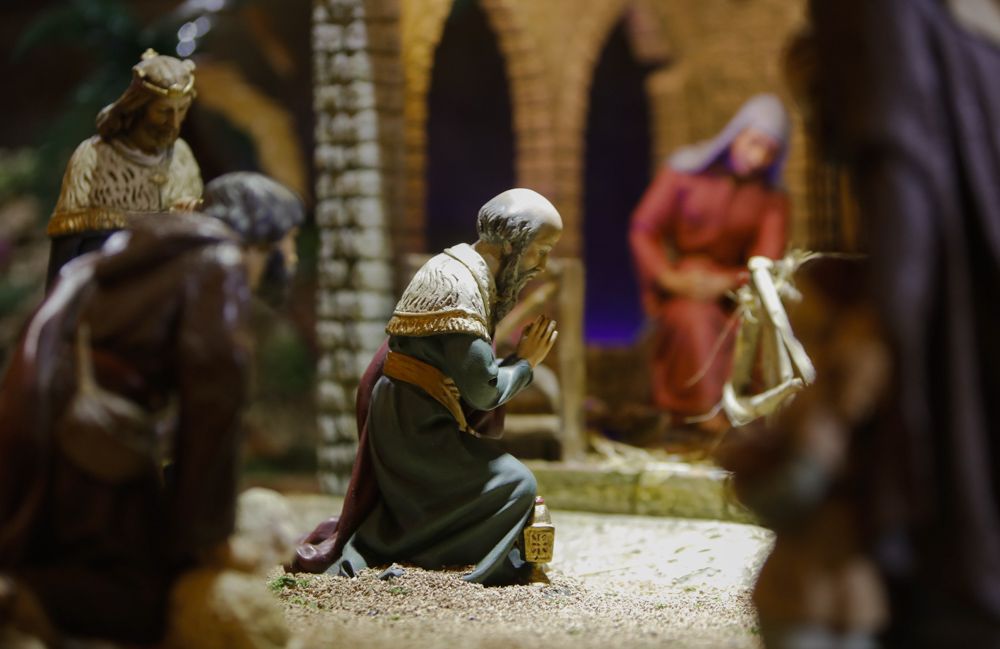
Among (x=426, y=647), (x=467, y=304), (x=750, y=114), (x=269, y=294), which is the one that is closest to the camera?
(x=426, y=647)

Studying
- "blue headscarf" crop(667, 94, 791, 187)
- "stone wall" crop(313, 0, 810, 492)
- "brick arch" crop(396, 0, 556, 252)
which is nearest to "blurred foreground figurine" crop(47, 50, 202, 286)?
"stone wall" crop(313, 0, 810, 492)

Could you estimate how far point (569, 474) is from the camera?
20.0 feet

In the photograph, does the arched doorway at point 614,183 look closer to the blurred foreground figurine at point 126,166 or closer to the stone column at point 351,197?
the stone column at point 351,197

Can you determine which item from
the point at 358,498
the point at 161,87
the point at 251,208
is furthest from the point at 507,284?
the point at 161,87

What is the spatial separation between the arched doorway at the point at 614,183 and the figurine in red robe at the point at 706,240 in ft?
21.2

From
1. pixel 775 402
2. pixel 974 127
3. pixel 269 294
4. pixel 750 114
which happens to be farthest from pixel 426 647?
pixel 750 114

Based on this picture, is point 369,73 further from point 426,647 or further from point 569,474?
point 426,647

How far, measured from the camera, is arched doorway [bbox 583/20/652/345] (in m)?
13.9

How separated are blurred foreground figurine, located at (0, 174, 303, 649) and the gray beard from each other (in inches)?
57.1

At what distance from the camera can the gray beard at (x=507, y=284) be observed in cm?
406

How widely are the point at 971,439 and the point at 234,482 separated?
66.2 inches

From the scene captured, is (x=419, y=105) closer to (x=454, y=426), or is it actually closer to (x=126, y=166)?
(x=126, y=166)

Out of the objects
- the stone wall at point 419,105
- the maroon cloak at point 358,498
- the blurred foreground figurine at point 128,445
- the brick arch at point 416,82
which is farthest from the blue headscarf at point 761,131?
the blurred foreground figurine at point 128,445

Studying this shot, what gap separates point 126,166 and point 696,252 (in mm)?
4268
